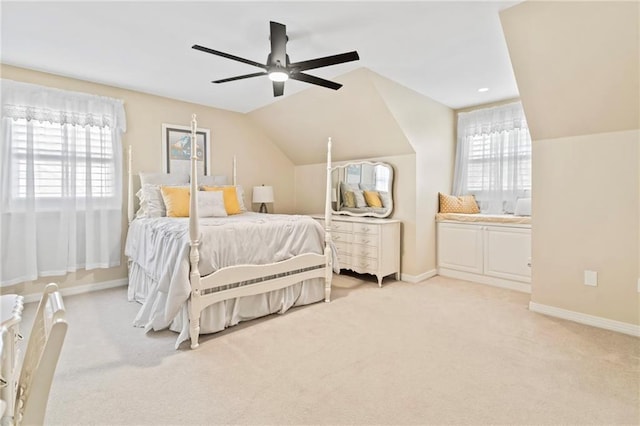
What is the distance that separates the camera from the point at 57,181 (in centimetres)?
347

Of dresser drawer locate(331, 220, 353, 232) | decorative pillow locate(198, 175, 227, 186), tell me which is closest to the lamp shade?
decorative pillow locate(198, 175, 227, 186)

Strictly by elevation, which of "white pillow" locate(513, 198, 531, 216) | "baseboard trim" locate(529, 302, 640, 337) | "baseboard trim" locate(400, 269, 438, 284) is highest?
"white pillow" locate(513, 198, 531, 216)

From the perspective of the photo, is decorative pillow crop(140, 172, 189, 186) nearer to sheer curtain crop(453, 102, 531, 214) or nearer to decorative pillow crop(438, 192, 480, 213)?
decorative pillow crop(438, 192, 480, 213)

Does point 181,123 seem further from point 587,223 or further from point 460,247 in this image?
point 587,223

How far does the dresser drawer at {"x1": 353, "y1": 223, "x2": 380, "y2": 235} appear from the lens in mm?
4023

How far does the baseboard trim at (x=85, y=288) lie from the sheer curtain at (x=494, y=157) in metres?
4.52

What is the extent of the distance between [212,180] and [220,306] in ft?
7.57

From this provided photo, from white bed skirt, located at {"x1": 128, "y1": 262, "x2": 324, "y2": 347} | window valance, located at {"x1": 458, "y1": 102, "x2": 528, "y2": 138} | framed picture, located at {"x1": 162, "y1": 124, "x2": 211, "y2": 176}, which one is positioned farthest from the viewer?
framed picture, located at {"x1": 162, "y1": 124, "x2": 211, "y2": 176}

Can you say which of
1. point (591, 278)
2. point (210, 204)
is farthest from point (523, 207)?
point (210, 204)

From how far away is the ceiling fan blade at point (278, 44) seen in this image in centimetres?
231

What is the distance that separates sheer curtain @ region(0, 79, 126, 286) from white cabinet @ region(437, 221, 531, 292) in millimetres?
4083

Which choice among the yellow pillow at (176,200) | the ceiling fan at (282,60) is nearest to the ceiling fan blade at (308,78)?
the ceiling fan at (282,60)

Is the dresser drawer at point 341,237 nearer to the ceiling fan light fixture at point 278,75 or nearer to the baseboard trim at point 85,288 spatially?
the ceiling fan light fixture at point 278,75

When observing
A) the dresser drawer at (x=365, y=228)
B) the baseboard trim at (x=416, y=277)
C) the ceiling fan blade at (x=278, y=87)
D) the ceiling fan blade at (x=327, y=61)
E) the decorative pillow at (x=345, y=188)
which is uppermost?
the ceiling fan blade at (x=278, y=87)
